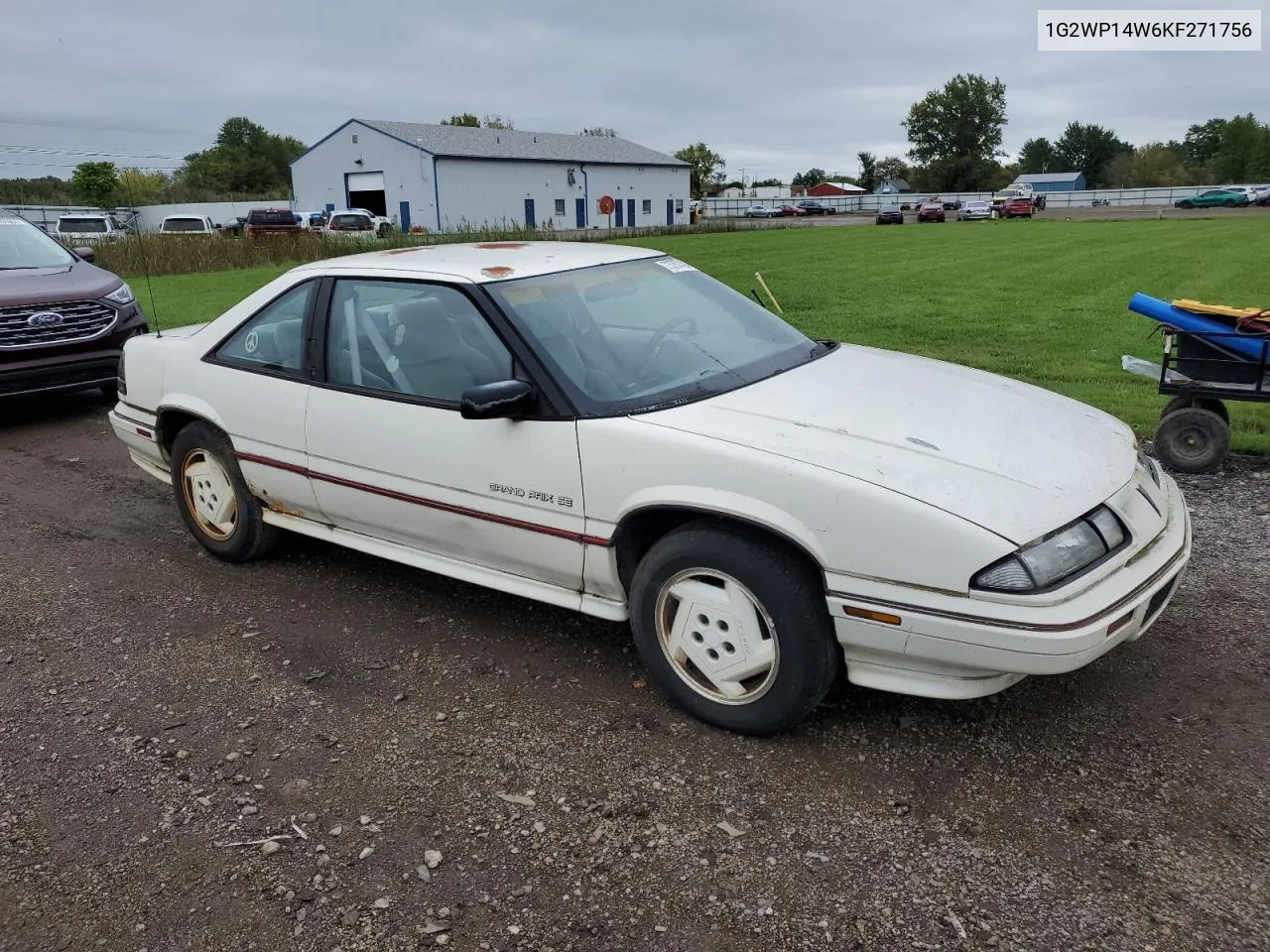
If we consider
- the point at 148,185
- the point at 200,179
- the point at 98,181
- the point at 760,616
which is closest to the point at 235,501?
the point at 760,616

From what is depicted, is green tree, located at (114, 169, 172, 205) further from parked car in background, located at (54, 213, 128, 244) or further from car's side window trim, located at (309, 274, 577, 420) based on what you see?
car's side window trim, located at (309, 274, 577, 420)

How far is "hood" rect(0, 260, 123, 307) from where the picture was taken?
7785mm

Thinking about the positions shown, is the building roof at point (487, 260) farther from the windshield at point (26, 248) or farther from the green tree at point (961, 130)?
the green tree at point (961, 130)

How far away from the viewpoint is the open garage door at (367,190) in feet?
181

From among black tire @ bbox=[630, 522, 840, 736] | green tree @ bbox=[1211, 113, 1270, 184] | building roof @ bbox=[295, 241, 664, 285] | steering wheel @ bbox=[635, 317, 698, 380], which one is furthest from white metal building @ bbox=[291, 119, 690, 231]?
green tree @ bbox=[1211, 113, 1270, 184]

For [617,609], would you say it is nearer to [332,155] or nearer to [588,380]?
[588,380]

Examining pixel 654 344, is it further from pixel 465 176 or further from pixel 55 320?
pixel 465 176

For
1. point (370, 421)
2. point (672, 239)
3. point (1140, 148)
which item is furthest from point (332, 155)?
Result: point (1140, 148)

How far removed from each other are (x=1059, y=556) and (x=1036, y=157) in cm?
14817

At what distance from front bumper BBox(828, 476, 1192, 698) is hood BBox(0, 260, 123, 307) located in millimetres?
7500

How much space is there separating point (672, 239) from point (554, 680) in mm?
31743

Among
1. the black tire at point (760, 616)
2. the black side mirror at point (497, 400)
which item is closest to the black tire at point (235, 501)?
the black side mirror at point (497, 400)

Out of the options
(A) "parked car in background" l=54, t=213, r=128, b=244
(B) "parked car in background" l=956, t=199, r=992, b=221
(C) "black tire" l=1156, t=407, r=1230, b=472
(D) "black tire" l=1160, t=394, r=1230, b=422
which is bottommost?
(C) "black tire" l=1156, t=407, r=1230, b=472

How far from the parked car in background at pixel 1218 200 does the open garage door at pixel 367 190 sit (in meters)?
48.4
